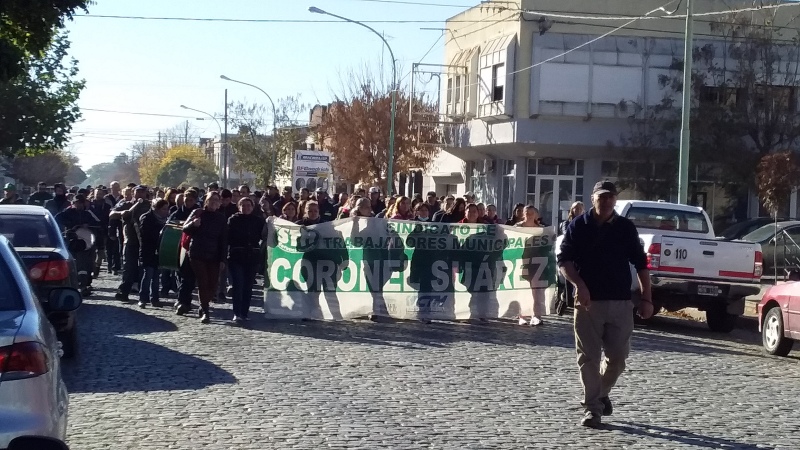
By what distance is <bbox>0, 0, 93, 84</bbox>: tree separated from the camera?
50.6 feet

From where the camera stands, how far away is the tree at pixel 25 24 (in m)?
15.4

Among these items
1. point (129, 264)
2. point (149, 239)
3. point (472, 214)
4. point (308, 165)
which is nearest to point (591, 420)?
point (472, 214)

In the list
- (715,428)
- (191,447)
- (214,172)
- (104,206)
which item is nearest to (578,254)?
(715,428)

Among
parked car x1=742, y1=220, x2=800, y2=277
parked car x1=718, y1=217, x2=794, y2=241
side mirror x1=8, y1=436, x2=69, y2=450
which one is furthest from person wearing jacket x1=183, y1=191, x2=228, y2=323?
parked car x1=718, y1=217, x2=794, y2=241

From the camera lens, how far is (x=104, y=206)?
77.6ft

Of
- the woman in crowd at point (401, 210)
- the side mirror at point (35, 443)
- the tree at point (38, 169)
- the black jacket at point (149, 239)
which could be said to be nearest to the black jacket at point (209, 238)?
the black jacket at point (149, 239)

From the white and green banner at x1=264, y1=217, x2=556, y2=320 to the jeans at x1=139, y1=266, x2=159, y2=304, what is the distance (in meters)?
2.28

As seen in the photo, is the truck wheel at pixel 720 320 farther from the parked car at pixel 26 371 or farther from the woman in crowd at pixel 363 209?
the parked car at pixel 26 371

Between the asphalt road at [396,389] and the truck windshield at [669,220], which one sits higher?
the truck windshield at [669,220]

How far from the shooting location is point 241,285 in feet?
52.4

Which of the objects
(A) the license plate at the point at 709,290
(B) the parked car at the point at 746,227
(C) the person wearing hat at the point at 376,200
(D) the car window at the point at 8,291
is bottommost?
(A) the license plate at the point at 709,290

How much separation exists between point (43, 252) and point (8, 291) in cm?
614

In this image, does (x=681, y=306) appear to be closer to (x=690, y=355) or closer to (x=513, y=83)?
(x=690, y=355)

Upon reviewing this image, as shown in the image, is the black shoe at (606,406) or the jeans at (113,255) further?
the jeans at (113,255)
